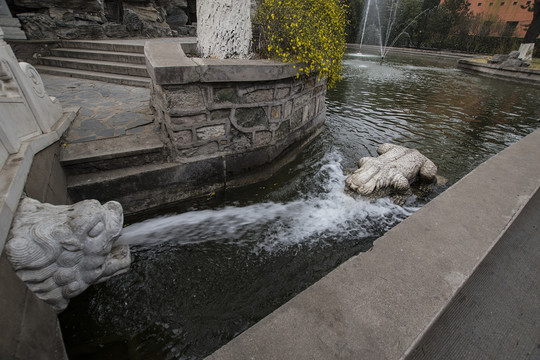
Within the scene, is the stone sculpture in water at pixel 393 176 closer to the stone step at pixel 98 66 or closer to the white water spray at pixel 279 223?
the white water spray at pixel 279 223

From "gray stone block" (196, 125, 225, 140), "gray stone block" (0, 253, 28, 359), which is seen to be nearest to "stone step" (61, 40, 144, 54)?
"gray stone block" (196, 125, 225, 140)

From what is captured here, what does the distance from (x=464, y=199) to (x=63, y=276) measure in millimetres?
3714

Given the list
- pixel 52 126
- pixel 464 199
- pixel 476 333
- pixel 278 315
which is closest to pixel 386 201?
pixel 464 199

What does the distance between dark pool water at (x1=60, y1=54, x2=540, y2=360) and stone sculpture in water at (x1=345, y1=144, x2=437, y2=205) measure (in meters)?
0.18

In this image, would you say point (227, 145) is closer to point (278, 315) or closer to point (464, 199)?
point (278, 315)

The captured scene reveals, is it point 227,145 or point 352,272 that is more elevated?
point 227,145

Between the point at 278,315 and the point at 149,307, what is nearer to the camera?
the point at 278,315

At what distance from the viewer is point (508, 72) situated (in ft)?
46.9

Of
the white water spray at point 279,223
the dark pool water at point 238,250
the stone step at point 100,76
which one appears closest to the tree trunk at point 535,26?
the dark pool water at point 238,250

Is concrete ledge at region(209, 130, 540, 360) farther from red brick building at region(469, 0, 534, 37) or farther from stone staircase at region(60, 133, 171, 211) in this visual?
red brick building at region(469, 0, 534, 37)

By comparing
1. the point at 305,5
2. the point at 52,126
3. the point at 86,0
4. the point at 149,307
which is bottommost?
the point at 149,307

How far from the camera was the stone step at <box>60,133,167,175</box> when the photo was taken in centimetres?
281

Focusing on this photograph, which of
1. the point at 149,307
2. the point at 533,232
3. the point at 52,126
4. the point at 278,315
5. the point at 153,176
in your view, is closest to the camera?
the point at 278,315

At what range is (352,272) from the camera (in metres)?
1.86
